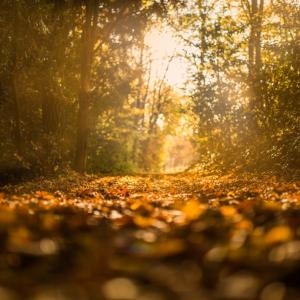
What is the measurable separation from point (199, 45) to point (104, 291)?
20.4 metres

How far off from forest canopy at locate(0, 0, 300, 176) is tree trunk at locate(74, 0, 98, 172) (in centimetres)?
4

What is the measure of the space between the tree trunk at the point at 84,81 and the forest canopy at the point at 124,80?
0.04 metres

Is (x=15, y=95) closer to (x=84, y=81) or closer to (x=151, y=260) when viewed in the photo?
(x=84, y=81)

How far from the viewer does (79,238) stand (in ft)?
9.56

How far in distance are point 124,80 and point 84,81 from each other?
20.7 ft

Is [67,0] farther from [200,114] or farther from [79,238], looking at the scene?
[79,238]

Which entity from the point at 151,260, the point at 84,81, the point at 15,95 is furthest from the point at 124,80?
the point at 151,260

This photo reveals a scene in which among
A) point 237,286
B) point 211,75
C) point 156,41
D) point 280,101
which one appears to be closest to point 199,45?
point 211,75

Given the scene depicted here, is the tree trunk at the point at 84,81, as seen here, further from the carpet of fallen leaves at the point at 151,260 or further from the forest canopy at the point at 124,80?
the carpet of fallen leaves at the point at 151,260

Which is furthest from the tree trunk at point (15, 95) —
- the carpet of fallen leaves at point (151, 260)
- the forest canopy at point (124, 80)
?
the carpet of fallen leaves at point (151, 260)

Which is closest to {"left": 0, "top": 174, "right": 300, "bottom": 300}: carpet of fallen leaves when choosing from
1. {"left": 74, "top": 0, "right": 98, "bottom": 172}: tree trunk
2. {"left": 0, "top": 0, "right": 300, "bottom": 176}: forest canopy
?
{"left": 0, "top": 0, "right": 300, "bottom": 176}: forest canopy

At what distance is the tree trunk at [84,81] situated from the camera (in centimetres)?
1814

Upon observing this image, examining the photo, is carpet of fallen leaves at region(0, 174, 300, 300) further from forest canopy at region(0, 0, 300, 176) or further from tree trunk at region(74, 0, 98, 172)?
tree trunk at region(74, 0, 98, 172)

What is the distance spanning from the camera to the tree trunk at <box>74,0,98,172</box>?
1814 cm
